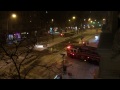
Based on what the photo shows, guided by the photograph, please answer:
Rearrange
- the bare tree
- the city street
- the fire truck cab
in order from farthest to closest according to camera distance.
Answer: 1. the fire truck cab
2. the city street
3. the bare tree

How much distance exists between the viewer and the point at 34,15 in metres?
65.4

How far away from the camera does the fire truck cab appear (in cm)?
2964

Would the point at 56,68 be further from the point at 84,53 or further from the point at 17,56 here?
the point at 17,56

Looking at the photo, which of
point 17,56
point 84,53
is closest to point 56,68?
point 84,53

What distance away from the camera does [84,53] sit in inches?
1225

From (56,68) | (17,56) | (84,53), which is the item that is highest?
(17,56)

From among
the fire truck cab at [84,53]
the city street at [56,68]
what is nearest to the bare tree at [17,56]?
the city street at [56,68]

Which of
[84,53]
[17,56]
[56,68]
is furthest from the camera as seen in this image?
[84,53]

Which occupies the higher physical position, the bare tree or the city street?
the bare tree

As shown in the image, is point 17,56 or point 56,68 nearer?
point 17,56

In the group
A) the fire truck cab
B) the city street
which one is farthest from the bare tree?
the fire truck cab

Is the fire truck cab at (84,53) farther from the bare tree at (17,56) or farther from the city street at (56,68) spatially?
the bare tree at (17,56)

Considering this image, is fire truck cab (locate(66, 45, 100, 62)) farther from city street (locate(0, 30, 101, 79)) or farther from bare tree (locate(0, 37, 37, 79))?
bare tree (locate(0, 37, 37, 79))
